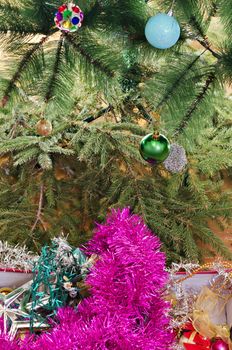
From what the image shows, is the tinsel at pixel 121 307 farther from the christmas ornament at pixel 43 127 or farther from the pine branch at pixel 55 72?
the christmas ornament at pixel 43 127

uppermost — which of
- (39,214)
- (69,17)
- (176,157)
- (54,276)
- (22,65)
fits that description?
(69,17)

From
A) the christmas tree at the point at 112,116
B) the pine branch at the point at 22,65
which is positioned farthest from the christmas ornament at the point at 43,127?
the pine branch at the point at 22,65

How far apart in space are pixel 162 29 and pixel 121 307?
38 cm

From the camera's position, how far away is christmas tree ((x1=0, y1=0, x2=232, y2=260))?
72 cm

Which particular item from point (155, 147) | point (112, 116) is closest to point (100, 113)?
point (112, 116)

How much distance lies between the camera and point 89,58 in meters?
0.71

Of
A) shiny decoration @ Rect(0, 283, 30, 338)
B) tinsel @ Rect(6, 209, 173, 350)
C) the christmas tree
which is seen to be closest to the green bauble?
the christmas tree

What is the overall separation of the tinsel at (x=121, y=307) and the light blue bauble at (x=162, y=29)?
0.87ft

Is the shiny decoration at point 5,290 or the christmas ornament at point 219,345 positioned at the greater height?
the christmas ornament at point 219,345

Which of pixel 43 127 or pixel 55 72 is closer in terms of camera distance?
pixel 55 72

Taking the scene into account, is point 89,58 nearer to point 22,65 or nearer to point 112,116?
point 22,65

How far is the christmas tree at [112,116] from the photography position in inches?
28.2

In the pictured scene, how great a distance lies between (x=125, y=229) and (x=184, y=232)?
410mm

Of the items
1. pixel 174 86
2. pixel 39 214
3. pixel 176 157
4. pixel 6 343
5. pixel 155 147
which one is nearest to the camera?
pixel 6 343
